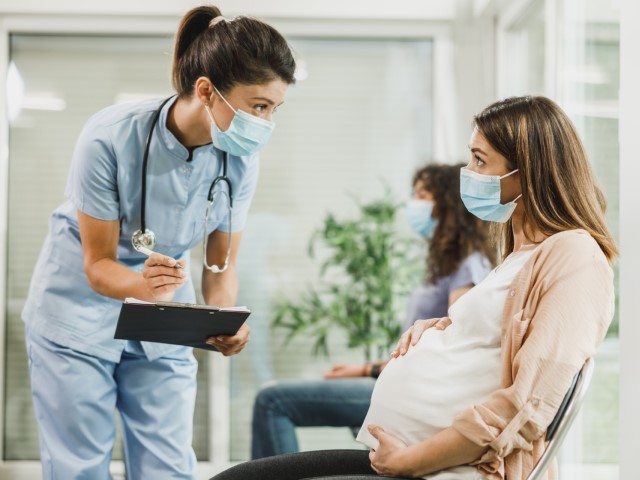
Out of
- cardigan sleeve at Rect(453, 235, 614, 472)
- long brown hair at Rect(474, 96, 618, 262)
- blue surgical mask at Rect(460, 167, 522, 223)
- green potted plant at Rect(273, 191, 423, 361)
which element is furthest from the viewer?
green potted plant at Rect(273, 191, 423, 361)

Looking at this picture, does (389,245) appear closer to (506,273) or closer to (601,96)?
(601,96)

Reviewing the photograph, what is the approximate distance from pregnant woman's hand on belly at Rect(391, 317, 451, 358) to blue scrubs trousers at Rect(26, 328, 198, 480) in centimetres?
63

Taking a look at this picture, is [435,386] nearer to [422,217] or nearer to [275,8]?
[422,217]

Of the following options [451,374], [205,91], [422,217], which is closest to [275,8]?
[422,217]

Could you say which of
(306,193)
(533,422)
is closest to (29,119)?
(306,193)

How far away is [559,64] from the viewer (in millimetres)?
2361

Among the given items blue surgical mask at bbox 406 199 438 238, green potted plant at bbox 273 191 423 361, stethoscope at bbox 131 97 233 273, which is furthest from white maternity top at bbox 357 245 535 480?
green potted plant at bbox 273 191 423 361

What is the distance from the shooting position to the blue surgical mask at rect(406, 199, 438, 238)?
8.02 feet

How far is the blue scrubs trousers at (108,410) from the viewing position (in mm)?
1544

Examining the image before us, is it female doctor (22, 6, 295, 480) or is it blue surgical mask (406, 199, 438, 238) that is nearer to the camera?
female doctor (22, 6, 295, 480)

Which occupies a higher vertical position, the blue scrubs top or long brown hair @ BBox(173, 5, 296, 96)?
long brown hair @ BBox(173, 5, 296, 96)

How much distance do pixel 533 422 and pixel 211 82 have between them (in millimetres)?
941

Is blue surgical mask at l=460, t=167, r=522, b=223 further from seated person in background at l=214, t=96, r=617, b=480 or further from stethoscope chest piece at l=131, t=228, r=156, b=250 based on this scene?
stethoscope chest piece at l=131, t=228, r=156, b=250

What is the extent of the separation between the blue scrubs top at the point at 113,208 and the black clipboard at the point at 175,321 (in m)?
0.19
